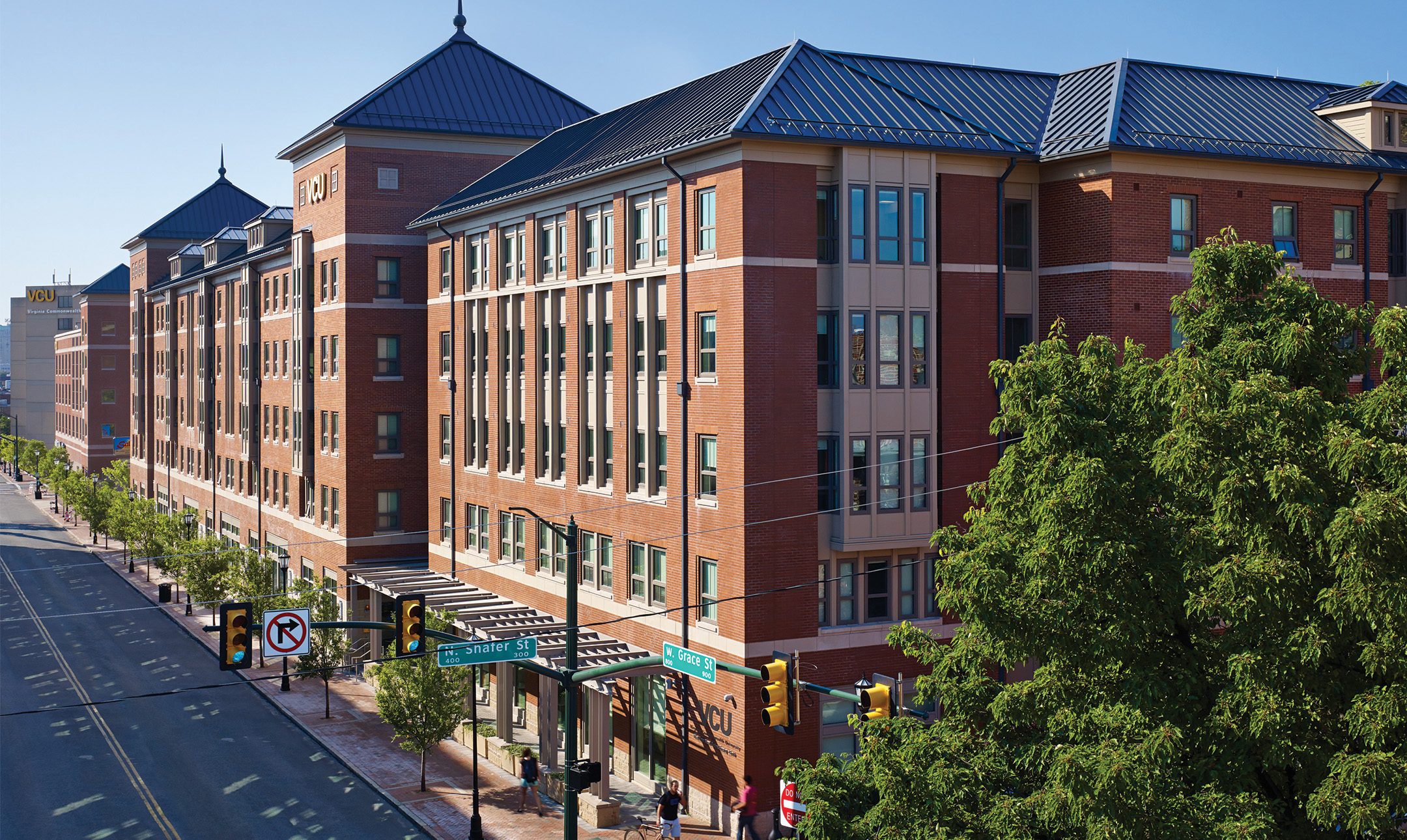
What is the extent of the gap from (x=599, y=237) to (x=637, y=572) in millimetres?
10474

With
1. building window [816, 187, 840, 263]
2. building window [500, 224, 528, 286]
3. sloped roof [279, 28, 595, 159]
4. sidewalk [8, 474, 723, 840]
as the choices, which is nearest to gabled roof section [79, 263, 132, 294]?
sloped roof [279, 28, 595, 159]

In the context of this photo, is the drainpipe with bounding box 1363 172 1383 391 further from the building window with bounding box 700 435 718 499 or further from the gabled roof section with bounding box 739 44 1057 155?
the building window with bounding box 700 435 718 499

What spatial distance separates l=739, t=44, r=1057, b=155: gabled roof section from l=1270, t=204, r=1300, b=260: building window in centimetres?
714

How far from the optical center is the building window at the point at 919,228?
33750 mm

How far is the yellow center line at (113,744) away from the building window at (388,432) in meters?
15.6

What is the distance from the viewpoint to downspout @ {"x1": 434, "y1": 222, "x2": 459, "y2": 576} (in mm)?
49844

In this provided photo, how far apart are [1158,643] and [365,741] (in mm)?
31758

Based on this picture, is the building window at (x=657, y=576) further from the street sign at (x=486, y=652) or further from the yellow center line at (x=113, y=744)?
the yellow center line at (x=113, y=744)

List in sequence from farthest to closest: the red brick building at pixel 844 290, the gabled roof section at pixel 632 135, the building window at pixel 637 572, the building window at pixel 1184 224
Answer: the building window at pixel 637 572, the gabled roof section at pixel 632 135, the building window at pixel 1184 224, the red brick building at pixel 844 290

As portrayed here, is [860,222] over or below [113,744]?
over

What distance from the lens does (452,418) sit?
50.4 m

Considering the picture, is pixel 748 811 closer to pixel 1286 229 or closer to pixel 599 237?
pixel 599 237

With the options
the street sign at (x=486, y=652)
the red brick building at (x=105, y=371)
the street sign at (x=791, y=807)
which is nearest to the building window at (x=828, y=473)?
the street sign at (x=791, y=807)

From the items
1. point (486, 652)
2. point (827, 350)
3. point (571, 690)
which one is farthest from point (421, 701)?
point (827, 350)
